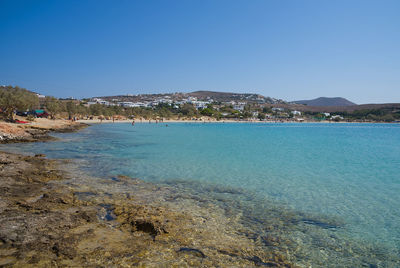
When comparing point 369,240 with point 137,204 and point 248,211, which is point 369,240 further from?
A: point 137,204

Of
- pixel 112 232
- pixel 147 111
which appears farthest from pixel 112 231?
pixel 147 111

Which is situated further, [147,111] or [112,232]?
[147,111]

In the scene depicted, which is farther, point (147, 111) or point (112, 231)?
point (147, 111)

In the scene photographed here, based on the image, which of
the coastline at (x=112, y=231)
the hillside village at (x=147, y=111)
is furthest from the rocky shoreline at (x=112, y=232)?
the hillside village at (x=147, y=111)

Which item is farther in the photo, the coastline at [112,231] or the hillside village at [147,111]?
the hillside village at [147,111]

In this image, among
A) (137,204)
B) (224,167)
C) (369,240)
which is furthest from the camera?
(224,167)

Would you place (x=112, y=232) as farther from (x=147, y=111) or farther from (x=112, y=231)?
(x=147, y=111)

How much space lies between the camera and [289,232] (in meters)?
6.19

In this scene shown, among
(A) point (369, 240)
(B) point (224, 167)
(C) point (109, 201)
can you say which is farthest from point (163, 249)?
(B) point (224, 167)

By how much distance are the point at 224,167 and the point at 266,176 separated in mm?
2818

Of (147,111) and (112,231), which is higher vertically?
(147,111)

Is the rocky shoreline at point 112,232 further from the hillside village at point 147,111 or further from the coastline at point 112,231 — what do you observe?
the hillside village at point 147,111

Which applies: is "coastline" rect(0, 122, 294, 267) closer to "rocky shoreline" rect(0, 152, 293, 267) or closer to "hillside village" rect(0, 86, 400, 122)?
"rocky shoreline" rect(0, 152, 293, 267)

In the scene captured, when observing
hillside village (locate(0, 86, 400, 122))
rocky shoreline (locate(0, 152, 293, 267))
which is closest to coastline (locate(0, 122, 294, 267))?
rocky shoreline (locate(0, 152, 293, 267))
